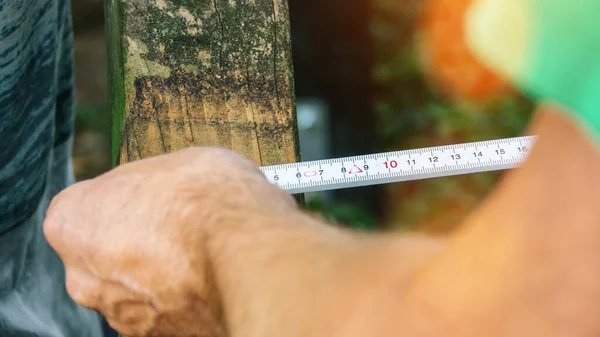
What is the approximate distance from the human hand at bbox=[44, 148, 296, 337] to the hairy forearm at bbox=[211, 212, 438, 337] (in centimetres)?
2

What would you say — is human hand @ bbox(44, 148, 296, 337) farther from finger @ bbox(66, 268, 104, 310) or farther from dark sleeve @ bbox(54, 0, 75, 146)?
dark sleeve @ bbox(54, 0, 75, 146)

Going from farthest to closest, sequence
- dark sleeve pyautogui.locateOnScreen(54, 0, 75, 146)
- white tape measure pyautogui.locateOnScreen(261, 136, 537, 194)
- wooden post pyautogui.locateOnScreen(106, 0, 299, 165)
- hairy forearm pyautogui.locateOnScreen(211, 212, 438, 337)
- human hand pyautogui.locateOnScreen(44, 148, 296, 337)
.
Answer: dark sleeve pyautogui.locateOnScreen(54, 0, 75, 146) → white tape measure pyautogui.locateOnScreen(261, 136, 537, 194) → wooden post pyautogui.locateOnScreen(106, 0, 299, 165) → human hand pyautogui.locateOnScreen(44, 148, 296, 337) → hairy forearm pyautogui.locateOnScreen(211, 212, 438, 337)

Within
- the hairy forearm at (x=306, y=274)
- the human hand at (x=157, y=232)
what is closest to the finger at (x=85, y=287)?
the human hand at (x=157, y=232)

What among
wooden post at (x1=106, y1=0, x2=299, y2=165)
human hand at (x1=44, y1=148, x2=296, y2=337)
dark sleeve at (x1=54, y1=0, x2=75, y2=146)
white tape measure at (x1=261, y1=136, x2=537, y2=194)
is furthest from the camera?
dark sleeve at (x1=54, y1=0, x2=75, y2=146)

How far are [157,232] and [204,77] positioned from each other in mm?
292

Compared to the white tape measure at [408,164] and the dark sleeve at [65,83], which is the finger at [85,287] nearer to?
the white tape measure at [408,164]

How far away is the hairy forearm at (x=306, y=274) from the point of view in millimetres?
317

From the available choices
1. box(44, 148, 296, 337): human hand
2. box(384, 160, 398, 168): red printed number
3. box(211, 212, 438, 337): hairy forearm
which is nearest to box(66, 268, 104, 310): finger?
box(44, 148, 296, 337): human hand

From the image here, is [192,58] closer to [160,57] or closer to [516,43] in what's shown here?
[160,57]

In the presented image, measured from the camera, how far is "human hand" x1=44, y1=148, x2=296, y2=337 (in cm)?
43

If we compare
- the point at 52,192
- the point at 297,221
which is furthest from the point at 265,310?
the point at 52,192

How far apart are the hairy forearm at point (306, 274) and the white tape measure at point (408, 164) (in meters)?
0.38

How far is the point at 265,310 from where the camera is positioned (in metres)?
0.37

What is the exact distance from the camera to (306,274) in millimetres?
351
